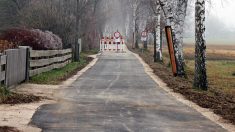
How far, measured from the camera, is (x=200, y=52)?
1809 cm

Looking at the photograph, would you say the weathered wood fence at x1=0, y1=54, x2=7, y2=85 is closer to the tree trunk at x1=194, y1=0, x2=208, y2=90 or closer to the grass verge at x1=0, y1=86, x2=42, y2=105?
the grass verge at x1=0, y1=86, x2=42, y2=105

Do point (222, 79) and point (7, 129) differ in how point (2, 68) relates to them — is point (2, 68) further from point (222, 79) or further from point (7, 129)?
point (222, 79)

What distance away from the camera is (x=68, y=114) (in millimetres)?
11336

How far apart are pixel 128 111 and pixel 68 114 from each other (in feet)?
4.76

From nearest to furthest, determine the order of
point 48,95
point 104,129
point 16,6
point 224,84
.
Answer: point 104,129
point 48,95
point 224,84
point 16,6

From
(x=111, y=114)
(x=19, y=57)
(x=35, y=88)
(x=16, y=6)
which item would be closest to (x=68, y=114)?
(x=111, y=114)

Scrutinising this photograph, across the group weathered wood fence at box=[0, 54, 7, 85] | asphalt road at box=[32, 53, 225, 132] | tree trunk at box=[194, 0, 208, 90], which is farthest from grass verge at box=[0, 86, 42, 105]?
tree trunk at box=[194, 0, 208, 90]

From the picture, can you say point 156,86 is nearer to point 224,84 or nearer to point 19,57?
point 19,57

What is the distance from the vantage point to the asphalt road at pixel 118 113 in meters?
9.79

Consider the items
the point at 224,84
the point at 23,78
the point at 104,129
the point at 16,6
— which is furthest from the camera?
the point at 16,6

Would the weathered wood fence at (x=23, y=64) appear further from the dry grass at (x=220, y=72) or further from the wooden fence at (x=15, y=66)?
the dry grass at (x=220, y=72)

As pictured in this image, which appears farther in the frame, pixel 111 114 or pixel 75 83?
pixel 75 83

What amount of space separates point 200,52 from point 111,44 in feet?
135

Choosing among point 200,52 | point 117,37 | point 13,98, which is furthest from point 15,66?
point 117,37
